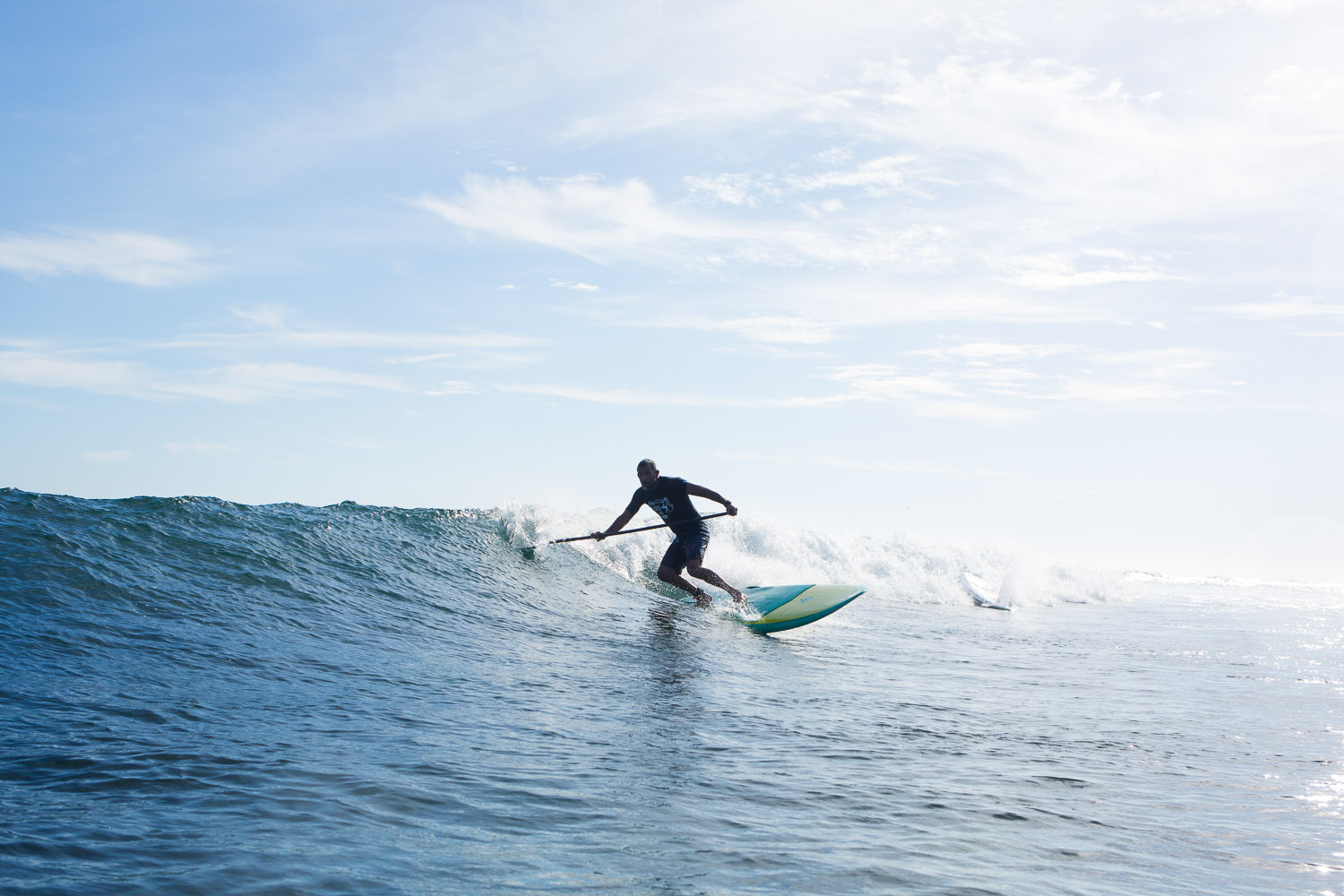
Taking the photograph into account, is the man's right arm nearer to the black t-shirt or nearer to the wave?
the black t-shirt

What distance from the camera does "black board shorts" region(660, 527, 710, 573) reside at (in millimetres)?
10969

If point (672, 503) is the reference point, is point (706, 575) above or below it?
below

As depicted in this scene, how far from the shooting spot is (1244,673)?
922 centimetres

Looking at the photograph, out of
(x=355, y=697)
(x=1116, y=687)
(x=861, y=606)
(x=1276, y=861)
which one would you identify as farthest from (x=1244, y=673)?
(x=355, y=697)

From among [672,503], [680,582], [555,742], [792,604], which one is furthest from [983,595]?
[555,742]

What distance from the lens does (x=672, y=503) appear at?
427 inches

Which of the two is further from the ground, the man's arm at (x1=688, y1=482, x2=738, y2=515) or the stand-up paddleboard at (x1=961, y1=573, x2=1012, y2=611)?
the man's arm at (x1=688, y1=482, x2=738, y2=515)

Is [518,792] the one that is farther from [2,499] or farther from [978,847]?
[2,499]

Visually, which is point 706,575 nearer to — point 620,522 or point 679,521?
point 679,521

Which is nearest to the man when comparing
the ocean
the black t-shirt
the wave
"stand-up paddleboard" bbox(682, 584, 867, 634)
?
the black t-shirt

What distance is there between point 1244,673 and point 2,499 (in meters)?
13.8

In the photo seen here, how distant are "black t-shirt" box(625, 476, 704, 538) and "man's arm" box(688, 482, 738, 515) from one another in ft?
0.31

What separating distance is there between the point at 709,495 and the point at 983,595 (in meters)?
11.0

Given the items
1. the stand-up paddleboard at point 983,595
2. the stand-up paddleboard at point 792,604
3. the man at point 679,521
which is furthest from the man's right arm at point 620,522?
the stand-up paddleboard at point 983,595
